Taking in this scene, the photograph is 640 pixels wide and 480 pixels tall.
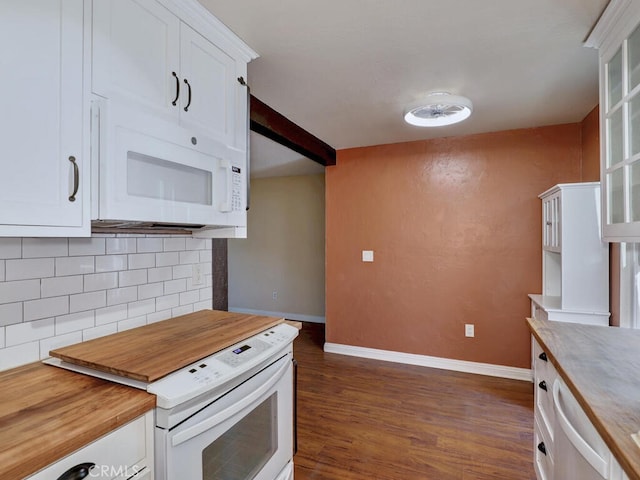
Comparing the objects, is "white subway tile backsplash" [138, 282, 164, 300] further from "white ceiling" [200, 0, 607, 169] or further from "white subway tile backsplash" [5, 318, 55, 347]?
"white ceiling" [200, 0, 607, 169]

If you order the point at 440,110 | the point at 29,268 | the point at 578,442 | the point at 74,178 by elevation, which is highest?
the point at 440,110

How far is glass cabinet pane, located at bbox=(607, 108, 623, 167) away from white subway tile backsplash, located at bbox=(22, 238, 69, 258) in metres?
2.33

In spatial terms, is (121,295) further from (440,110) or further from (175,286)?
(440,110)

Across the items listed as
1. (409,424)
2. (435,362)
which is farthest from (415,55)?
(435,362)

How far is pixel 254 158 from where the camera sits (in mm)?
4395

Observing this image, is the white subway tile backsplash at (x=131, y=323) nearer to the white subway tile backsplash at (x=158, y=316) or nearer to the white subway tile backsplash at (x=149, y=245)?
the white subway tile backsplash at (x=158, y=316)

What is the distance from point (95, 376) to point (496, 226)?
10.8ft

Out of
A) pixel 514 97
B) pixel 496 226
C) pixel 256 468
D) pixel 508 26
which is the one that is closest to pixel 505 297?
pixel 496 226

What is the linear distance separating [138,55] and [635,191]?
1.98 meters

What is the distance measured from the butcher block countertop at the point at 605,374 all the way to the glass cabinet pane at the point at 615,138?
0.79 meters

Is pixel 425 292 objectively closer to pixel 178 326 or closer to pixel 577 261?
pixel 577 261

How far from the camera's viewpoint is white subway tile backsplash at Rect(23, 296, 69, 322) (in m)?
1.21

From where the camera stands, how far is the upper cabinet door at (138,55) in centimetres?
114

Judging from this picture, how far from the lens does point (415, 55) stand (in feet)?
6.21
